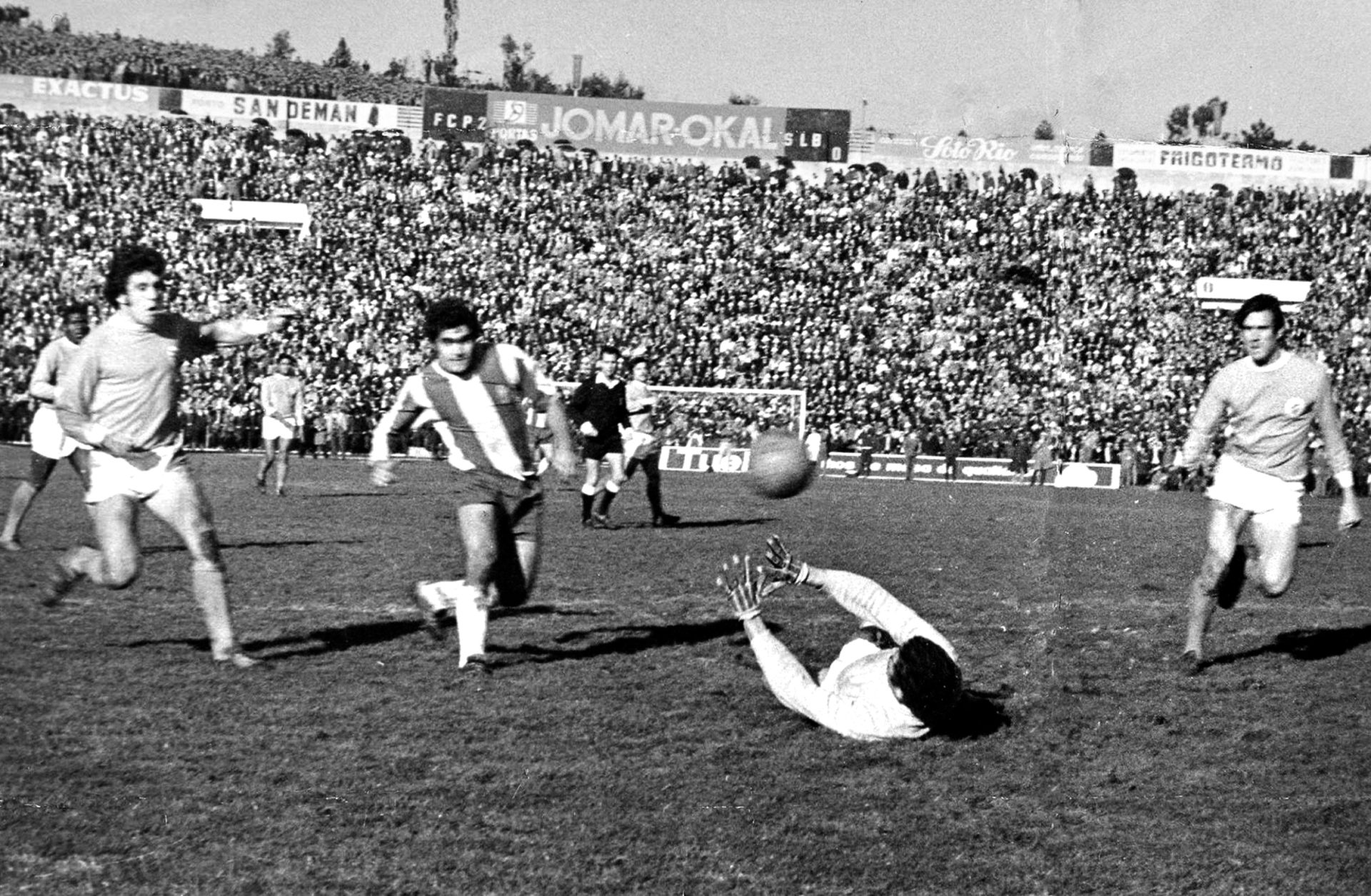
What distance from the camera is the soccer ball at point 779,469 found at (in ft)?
30.8

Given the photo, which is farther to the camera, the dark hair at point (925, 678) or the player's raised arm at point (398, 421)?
the player's raised arm at point (398, 421)

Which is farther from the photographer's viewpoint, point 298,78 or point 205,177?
point 298,78

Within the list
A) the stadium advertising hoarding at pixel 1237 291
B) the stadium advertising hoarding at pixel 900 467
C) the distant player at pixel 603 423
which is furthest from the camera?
the stadium advertising hoarding at pixel 1237 291

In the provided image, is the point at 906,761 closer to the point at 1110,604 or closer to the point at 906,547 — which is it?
the point at 1110,604

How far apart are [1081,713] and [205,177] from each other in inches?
1680

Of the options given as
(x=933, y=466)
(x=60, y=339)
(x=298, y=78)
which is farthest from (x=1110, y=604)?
(x=298, y=78)

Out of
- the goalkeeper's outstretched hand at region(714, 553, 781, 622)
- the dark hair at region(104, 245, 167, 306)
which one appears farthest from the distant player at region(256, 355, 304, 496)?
the goalkeeper's outstretched hand at region(714, 553, 781, 622)

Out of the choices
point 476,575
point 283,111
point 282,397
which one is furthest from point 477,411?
point 283,111

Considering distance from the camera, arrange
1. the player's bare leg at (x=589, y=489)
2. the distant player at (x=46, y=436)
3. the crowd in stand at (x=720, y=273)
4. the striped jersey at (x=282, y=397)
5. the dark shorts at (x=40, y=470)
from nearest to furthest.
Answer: the distant player at (x=46, y=436)
the dark shorts at (x=40, y=470)
the player's bare leg at (x=589, y=489)
the striped jersey at (x=282, y=397)
the crowd in stand at (x=720, y=273)

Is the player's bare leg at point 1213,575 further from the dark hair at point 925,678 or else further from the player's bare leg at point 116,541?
the player's bare leg at point 116,541

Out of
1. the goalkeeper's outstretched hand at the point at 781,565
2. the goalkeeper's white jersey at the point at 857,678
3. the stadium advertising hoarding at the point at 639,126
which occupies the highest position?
the stadium advertising hoarding at the point at 639,126

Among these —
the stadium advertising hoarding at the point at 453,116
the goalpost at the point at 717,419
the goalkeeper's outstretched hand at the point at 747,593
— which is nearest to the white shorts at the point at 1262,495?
the goalkeeper's outstretched hand at the point at 747,593

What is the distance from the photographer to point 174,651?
8.58 metres

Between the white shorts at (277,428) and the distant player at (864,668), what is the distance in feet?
45.2
